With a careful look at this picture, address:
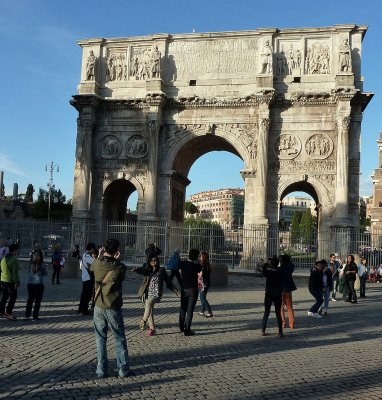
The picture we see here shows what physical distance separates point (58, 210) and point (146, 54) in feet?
110

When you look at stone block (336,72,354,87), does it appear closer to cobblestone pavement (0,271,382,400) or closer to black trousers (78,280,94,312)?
cobblestone pavement (0,271,382,400)

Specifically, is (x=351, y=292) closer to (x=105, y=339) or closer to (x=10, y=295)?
(x=10, y=295)

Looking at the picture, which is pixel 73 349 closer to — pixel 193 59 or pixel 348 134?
pixel 348 134

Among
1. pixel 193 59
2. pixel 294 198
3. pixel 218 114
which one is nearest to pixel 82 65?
pixel 193 59

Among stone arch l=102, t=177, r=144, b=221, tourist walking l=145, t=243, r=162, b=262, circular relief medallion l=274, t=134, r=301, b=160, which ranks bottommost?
tourist walking l=145, t=243, r=162, b=262

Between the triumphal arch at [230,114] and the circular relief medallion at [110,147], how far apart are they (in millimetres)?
56

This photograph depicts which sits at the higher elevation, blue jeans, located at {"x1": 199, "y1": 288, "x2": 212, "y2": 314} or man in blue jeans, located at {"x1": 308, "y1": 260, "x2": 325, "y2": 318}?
man in blue jeans, located at {"x1": 308, "y1": 260, "x2": 325, "y2": 318}

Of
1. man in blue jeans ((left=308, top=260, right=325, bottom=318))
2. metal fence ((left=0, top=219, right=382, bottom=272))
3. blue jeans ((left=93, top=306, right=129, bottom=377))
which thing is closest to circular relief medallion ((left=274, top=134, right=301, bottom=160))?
metal fence ((left=0, top=219, right=382, bottom=272))

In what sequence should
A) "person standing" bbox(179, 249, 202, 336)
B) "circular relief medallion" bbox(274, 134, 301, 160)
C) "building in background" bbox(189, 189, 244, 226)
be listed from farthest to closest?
"building in background" bbox(189, 189, 244, 226), "circular relief medallion" bbox(274, 134, 301, 160), "person standing" bbox(179, 249, 202, 336)

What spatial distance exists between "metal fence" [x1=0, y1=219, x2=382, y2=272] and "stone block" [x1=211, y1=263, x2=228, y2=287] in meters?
3.31

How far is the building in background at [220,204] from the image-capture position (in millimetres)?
131750

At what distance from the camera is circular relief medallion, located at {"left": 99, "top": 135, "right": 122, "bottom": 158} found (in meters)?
27.4

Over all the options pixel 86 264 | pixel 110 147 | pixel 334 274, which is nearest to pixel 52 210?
pixel 110 147

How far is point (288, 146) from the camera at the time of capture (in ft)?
83.6
